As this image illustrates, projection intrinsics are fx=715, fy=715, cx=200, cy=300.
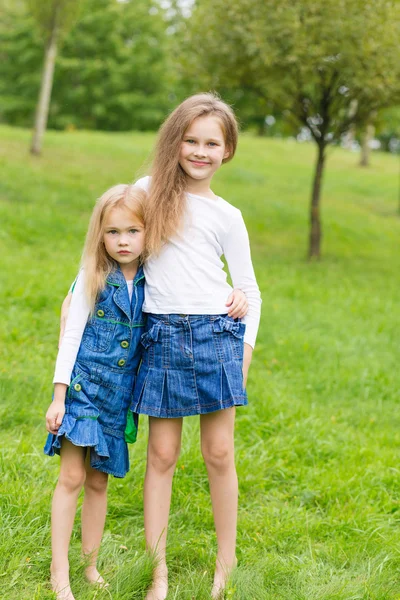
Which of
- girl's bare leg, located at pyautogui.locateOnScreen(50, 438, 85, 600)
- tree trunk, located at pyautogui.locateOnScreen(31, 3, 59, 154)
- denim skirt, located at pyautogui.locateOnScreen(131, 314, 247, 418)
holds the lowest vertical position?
girl's bare leg, located at pyautogui.locateOnScreen(50, 438, 85, 600)

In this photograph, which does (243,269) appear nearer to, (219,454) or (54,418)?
(219,454)

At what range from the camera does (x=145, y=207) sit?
2.68 metres

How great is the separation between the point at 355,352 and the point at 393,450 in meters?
1.87

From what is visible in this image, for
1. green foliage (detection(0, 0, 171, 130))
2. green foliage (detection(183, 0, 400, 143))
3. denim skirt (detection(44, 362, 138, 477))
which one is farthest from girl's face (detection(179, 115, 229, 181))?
green foliage (detection(0, 0, 171, 130))

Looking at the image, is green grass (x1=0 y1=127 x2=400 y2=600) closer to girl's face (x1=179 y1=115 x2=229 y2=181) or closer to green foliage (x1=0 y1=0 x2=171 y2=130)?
girl's face (x1=179 y1=115 x2=229 y2=181)

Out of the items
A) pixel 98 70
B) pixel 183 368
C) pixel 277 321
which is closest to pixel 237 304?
pixel 183 368

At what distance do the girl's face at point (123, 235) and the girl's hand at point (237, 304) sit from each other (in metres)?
0.39

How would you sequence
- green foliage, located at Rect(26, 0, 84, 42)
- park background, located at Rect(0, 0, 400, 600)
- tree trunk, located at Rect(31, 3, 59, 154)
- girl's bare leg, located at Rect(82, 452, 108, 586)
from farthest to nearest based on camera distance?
tree trunk, located at Rect(31, 3, 59, 154) → green foliage, located at Rect(26, 0, 84, 42) → park background, located at Rect(0, 0, 400, 600) → girl's bare leg, located at Rect(82, 452, 108, 586)

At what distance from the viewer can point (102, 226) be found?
2.65 m

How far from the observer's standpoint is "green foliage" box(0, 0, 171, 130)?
29.9 metres

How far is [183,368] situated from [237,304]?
322 mm

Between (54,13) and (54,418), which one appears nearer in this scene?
(54,418)

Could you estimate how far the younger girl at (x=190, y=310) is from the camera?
2.64 metres

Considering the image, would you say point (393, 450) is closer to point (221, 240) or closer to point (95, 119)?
point (221, 240)
